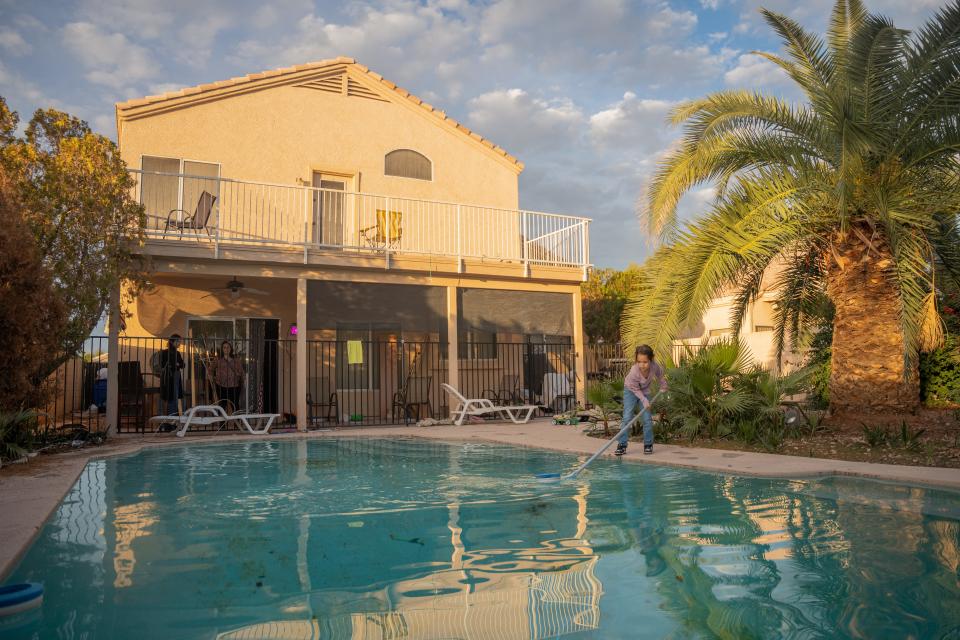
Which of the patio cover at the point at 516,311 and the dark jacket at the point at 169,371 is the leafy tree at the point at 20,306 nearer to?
the dark jacket at the point at 169,371

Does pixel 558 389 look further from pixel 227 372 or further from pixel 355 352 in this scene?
pixel 227 372

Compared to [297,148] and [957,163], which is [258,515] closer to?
[957,163]

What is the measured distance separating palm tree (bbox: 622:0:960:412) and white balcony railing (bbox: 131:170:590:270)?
575cm

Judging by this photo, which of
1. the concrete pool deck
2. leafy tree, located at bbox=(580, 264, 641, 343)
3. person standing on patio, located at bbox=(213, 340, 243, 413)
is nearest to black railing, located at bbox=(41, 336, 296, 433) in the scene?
person standing on patio, located at bbox=(213, 340, 243, 413)

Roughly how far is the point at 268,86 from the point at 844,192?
12.8m

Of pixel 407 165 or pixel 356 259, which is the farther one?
pixel 407 165

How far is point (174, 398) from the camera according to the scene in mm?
12656

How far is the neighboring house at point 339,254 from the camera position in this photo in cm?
1375

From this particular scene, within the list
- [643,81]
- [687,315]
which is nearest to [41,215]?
[687,315]

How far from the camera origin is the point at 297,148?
15883mm

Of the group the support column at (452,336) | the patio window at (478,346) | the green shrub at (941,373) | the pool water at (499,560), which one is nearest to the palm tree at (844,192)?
the green shrub at (941,373)

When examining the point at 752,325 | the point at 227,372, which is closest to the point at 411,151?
the point at 227,372

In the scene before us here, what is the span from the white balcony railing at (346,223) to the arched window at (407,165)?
1069mm

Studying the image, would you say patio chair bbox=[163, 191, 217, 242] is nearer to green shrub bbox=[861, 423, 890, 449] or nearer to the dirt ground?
the dirt ground
